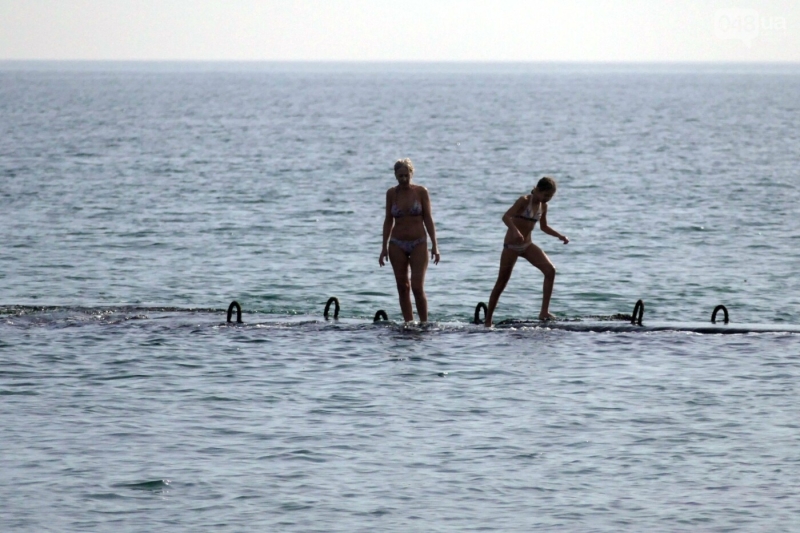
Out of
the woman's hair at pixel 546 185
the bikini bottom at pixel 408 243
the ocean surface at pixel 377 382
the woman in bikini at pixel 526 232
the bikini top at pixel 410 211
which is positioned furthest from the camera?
the woman in bikini at pixel 526 232

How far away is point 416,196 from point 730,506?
6.89m

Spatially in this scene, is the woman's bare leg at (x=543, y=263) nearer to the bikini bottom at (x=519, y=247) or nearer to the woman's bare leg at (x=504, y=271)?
the bikini bottom at (x=519, y=247)

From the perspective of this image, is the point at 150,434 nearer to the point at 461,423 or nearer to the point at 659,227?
the point at 461,423

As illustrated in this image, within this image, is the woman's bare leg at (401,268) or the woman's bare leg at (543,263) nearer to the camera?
the woman's bare leg at (401,268)

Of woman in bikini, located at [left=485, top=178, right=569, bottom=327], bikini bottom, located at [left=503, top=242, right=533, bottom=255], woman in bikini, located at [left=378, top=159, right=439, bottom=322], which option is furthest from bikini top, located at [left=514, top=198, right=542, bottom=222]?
woman in bikini, located at [left=378, top=159, right=439, bottom=322]

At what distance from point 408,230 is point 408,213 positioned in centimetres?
23

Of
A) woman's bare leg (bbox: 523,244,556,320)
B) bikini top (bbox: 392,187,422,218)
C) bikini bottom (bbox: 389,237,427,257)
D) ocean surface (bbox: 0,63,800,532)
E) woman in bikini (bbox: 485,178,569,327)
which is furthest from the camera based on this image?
woman's bare leg (bbox: 523,244,556,320)

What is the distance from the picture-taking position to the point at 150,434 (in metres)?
13.7

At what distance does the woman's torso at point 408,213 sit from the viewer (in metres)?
17.2

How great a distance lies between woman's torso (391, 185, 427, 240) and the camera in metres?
17.2

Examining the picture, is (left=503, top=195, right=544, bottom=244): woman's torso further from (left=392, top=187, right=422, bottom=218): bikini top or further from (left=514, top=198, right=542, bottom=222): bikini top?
(left=392, top=187, right=422, bottom=218): bikini top

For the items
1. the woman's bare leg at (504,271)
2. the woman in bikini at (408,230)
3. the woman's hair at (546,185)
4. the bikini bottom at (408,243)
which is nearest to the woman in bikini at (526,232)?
the woman's bare leg at (504,271)

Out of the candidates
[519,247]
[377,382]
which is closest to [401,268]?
[519,247]

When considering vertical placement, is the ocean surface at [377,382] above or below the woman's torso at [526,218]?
below
